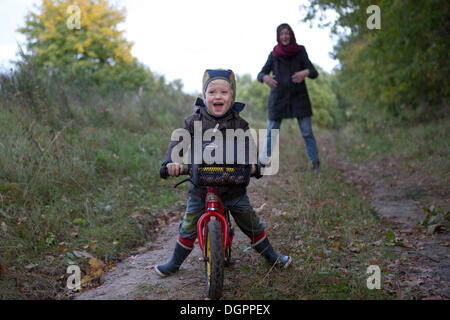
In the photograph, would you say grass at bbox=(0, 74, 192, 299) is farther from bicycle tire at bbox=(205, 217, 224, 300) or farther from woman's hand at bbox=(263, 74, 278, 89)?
woman's hand at bbox=(263, 74, 278, 89)

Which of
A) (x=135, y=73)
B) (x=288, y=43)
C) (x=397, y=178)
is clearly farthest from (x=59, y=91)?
(x=135, y=73)

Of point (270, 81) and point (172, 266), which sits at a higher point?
point (270, 81)

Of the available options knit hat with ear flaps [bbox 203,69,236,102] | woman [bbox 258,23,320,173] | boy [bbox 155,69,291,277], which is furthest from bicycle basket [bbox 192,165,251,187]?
woman [bbox 258,23,320,173]

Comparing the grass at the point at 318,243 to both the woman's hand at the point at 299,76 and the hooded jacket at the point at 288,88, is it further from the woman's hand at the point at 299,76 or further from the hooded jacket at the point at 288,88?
the woman's hand at the point at 299,76

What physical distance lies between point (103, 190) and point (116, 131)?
2.80 metres

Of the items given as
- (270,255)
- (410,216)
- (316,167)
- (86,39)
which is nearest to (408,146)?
(316,167)

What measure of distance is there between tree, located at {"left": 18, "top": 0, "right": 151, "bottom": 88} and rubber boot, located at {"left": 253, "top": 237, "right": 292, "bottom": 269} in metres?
18.7

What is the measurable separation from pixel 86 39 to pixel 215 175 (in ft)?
69.5

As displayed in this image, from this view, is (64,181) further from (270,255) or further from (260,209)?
(270,255)

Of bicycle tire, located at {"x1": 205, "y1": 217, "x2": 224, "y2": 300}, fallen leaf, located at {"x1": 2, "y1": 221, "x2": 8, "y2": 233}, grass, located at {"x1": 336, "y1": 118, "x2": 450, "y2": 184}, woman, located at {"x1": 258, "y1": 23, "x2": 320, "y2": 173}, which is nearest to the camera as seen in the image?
bicycle tire, located at {"x1": 205, "y1": 217, "x2": 224, "y2": 300}

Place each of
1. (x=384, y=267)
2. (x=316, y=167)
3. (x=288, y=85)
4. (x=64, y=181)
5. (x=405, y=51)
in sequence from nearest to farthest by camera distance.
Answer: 1. (x=384, y=267)
2. (x=64, y=181)
3. (x=288, y=85)
4. (x=316, y=167)
5. (x=405, y=51)

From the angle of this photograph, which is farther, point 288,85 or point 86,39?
point 86,39

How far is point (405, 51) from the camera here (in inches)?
361

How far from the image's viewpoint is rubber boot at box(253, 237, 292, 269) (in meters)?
3.57
